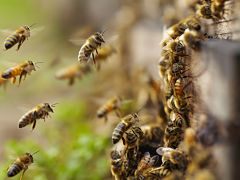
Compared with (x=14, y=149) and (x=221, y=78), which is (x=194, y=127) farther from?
(x=14, y=149)

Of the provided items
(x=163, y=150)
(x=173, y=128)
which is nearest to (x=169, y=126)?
(x=173, y=128)

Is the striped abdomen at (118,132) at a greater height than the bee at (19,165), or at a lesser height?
greater

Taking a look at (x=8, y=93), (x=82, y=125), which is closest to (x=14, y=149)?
(x=82, y=125)

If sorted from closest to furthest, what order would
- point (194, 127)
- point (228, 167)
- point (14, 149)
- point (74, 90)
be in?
point (228, 167) < point (194, 127) < point (14, 149) < point (74, 90)

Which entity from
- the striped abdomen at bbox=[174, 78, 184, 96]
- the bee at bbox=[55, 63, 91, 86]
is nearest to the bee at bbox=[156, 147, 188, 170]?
the striped abdomen at bbox=[174, 78, 184, 96]

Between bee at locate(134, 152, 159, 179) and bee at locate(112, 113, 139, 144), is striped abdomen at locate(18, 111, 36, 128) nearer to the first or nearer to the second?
bee at locate(112, 113, 139, 144)

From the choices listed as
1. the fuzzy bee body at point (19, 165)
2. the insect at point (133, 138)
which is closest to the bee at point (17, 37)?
the fuzzy bee body at point (19, 165)

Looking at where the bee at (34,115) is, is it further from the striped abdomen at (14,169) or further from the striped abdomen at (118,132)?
the striped abdomen at (118,132)
